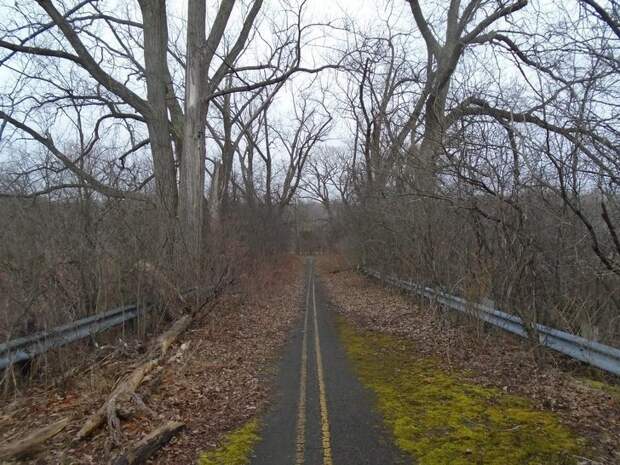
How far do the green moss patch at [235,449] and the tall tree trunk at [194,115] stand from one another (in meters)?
7.86

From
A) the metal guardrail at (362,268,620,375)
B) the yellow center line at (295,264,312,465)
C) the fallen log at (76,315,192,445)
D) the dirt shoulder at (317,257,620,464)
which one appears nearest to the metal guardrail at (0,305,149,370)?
the fallen log at (76,315,192,445)

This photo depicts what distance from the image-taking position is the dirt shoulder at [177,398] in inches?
164

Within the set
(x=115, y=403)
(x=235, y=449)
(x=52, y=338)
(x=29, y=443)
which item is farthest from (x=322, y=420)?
(x=52, y=338)

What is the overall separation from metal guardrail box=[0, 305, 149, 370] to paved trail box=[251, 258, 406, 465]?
2990 mm

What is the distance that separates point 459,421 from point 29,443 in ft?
14.2

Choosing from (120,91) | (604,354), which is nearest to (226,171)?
(120,91)

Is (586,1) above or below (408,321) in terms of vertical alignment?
above

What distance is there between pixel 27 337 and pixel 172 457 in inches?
109

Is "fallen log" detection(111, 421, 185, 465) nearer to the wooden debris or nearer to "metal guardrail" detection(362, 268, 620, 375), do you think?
the wooden debris

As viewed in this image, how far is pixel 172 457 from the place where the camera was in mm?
4043

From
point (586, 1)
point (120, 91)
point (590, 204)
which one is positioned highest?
point (120, 91)

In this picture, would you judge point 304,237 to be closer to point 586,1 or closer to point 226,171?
point 226,171

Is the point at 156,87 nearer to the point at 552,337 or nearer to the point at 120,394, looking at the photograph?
the point at 120,394

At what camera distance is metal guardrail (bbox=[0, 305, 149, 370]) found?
516cm
